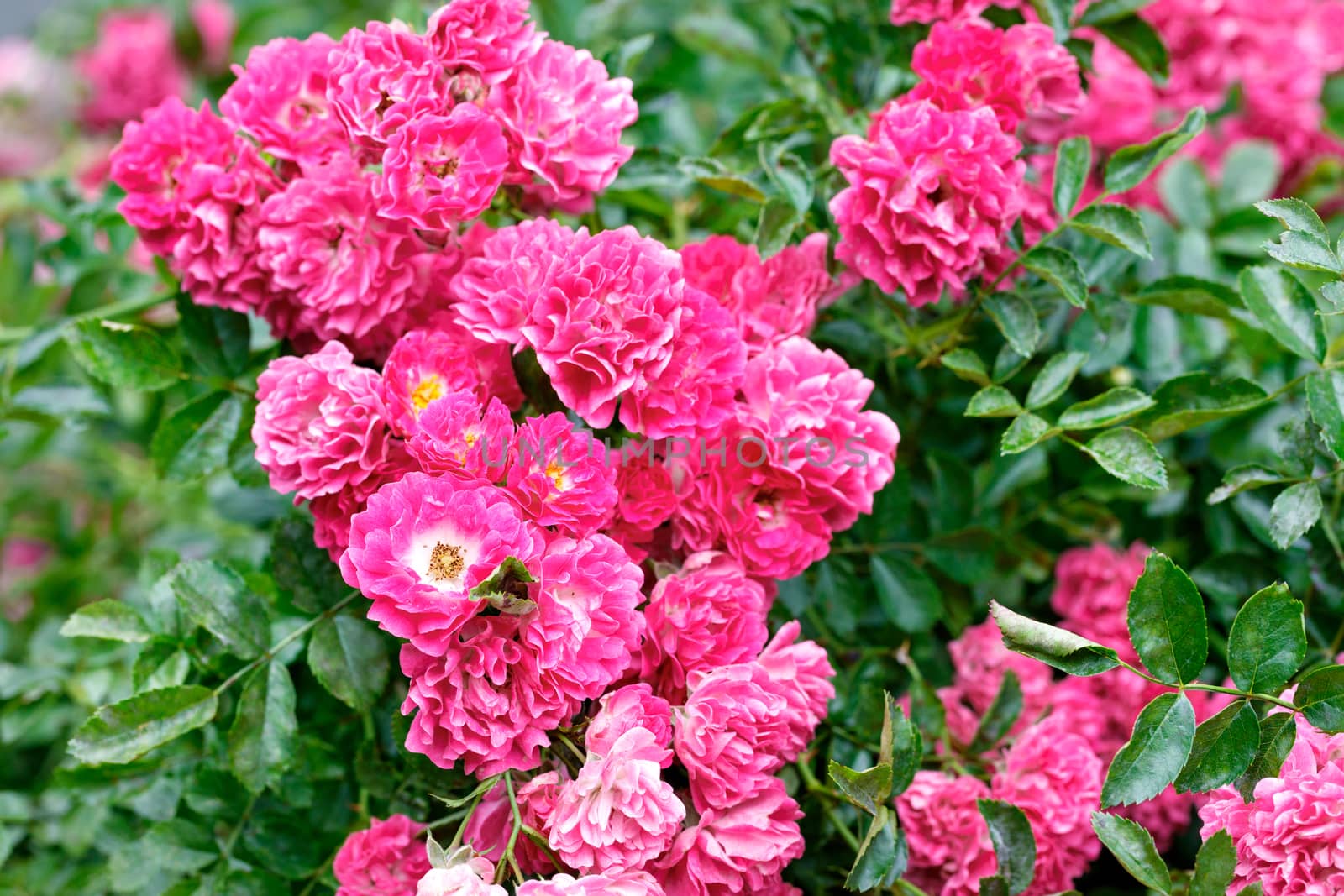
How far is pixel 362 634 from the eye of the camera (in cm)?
84

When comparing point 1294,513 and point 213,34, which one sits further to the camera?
point 213,34

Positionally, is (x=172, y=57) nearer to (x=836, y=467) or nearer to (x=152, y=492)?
(x=152, y=492)

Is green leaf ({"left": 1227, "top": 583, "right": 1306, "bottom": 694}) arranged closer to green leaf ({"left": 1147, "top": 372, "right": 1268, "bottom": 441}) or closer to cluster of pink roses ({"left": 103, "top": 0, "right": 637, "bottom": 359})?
green leaf ({"left": 1147, "top": 372, "right": 1268, "bottom": 441})

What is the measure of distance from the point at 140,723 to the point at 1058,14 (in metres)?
0.90

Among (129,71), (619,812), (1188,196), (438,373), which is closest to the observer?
(619,812)

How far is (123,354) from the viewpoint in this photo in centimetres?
94

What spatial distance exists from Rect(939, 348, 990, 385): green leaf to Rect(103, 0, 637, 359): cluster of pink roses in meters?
0.29

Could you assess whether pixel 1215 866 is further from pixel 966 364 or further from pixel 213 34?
pixel 213 34

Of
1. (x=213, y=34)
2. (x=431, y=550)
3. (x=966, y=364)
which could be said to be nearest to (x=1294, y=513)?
(x=966, y=364)

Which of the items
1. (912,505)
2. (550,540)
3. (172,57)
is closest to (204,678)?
(550,540)

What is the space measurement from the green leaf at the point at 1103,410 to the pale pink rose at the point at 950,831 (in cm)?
28

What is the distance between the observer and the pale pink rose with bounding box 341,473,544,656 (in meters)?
0.66

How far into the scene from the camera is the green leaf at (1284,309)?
0.88 metres

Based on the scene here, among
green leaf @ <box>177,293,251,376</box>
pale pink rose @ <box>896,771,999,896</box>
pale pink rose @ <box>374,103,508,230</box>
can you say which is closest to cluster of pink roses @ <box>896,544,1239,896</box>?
pale pink rose @ <box>896,771,999,896</box>
